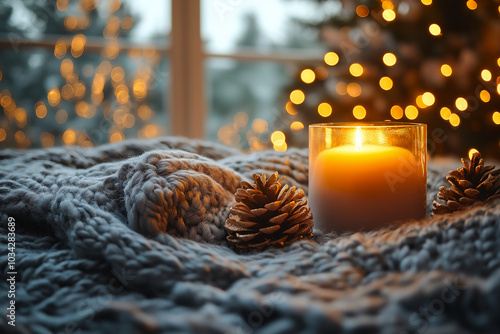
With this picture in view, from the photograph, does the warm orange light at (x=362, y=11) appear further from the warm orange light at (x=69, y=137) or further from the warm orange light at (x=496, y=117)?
the warm orange light at (x=69, y=137)

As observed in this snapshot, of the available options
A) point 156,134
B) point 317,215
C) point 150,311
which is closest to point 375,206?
point 317,215

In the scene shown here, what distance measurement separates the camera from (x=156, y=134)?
6.05 feet

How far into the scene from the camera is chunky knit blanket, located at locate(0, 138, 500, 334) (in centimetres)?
32

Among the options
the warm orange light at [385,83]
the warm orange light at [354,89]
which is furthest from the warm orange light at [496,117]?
the warm orange light at [354,89]

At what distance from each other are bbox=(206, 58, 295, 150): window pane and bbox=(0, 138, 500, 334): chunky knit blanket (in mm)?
1392

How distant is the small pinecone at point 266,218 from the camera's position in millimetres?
503

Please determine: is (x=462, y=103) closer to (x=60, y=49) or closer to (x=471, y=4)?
(x=471, y=4)

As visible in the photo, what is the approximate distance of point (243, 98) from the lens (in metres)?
2.00

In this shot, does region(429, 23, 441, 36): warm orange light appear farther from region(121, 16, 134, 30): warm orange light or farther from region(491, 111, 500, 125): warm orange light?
region(121, 16, 134, 30): warm orange light

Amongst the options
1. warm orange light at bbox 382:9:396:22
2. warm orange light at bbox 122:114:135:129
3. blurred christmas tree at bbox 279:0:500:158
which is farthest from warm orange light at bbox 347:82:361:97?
warm orange light at bbox 122:114:135:129

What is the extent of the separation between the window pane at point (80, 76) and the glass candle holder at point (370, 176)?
4.34 ft

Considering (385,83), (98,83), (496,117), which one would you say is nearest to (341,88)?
(385,83)

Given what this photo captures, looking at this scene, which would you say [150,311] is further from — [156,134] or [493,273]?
[156,134]

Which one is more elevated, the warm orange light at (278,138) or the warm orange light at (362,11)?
the warm orange light at (362,11)
